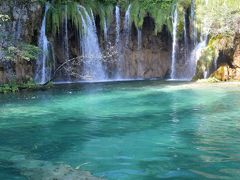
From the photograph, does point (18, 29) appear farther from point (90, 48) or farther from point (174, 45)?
point (174, 45)

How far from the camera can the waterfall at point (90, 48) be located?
33.0m

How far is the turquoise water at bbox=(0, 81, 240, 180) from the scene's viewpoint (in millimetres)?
8281

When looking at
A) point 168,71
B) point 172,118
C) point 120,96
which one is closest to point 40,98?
point 120,96

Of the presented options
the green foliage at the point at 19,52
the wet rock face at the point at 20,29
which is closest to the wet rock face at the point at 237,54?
the green foliage at the point at 19,52

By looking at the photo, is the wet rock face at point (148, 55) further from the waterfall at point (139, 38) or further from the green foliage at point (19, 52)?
the green foliage at point (19, 52)

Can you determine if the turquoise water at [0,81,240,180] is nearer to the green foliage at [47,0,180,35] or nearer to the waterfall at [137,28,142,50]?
the green foliage at [47,0,180,35]

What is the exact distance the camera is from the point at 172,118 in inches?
553

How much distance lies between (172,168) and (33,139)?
437 cm

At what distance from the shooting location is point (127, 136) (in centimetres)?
1125

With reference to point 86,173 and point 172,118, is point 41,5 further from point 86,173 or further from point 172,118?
point 86,173

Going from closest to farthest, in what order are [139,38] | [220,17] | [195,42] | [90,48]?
[220,17] → [90,48] → [195,42] → [139,38]

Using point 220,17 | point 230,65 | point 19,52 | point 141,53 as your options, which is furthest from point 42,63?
point 230,65

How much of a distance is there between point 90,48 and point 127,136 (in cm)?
2307

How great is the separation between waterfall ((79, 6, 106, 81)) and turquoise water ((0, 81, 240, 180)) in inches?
549
